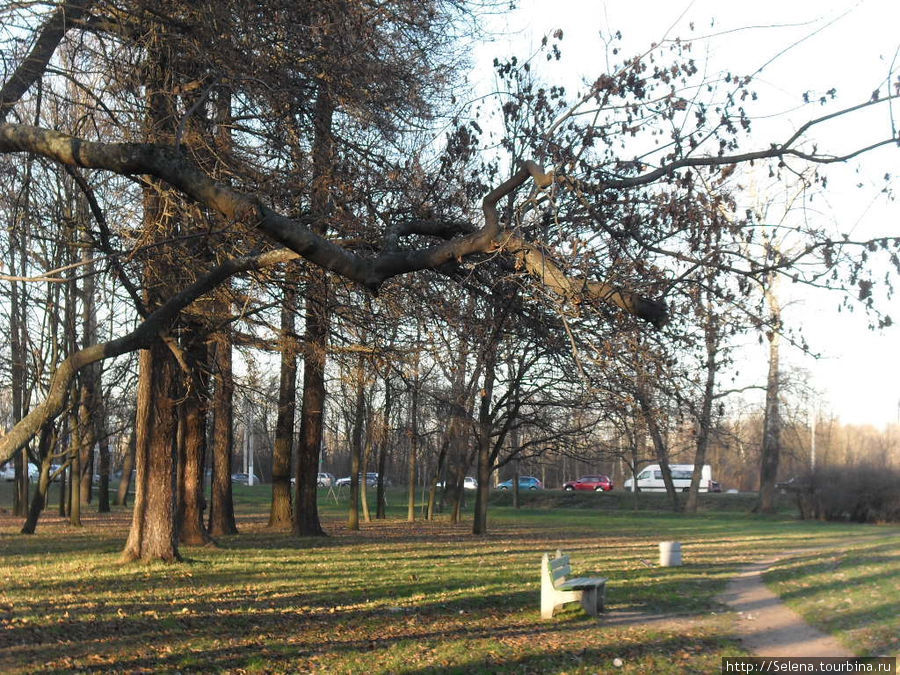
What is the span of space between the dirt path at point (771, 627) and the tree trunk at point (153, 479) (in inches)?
340

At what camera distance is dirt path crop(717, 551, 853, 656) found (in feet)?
29.3

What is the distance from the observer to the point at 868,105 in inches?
249

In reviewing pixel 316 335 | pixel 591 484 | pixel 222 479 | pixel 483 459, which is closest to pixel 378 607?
pixel 316 335

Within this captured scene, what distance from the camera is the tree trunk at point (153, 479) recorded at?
563 inches

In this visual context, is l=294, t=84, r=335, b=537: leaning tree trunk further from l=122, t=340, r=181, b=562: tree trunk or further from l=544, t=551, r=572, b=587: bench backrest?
l=544, t=551, r=572, b=587: bench backrest

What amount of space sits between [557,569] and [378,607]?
228 centimetres

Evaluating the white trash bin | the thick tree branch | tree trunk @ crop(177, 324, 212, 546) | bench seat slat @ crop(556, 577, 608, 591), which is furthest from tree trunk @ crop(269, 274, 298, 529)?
the thick tree branch

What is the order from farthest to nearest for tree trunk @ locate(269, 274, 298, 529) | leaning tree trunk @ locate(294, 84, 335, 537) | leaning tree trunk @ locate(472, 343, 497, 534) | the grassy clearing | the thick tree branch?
leaning tree trunk @ locate(472, 343, 497, 534) < tree trunk @ locate(269, 274, 298, 529) < leaning tree trunk @ locate(294, 84, 335, 537) < the grassy clearing < the thick tree branch

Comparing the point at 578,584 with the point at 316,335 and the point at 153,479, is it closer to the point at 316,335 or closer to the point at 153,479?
the point at 316,335

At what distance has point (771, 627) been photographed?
10352mm

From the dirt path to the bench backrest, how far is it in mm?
2136

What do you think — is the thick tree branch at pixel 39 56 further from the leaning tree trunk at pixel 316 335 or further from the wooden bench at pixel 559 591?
the wooden bench at pixel 559 591

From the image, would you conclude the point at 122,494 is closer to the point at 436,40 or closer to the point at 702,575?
the point at 702,575

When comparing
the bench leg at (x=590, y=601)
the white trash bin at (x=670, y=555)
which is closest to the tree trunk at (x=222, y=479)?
the white trash bin at (x=670, y=555)
